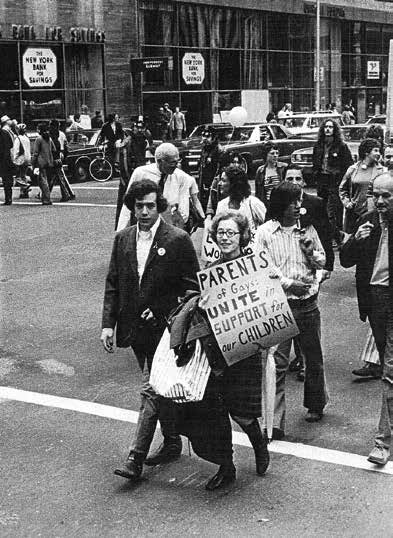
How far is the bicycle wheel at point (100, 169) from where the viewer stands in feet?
89.7

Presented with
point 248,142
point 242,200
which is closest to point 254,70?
point 248,142

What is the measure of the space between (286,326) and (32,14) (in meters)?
30.3

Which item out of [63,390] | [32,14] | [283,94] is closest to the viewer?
[63,390]

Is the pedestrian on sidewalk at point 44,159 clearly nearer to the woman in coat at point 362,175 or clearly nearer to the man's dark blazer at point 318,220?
the woman in coat at point 362,175

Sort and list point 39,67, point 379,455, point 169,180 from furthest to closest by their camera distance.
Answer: point 39,67, point 169,180, point 379,455

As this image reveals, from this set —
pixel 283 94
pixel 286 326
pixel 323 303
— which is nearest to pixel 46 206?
pixel 323 303

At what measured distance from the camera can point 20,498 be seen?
5.91 m

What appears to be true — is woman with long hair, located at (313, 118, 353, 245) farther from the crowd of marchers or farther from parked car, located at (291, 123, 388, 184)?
the crowd of marchers

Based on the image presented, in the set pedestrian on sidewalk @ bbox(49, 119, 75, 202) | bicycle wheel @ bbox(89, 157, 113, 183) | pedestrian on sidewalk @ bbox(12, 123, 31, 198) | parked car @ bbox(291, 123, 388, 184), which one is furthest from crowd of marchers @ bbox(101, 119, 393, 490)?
bicycle wheel @ bbox(89, 157, 113, 183)

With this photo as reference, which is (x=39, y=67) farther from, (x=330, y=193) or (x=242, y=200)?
(x=242, y=200)

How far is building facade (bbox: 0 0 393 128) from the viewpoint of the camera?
114 feet

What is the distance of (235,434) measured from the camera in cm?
702

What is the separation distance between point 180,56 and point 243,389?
37050mm

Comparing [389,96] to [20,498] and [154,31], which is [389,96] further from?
[154,31]
